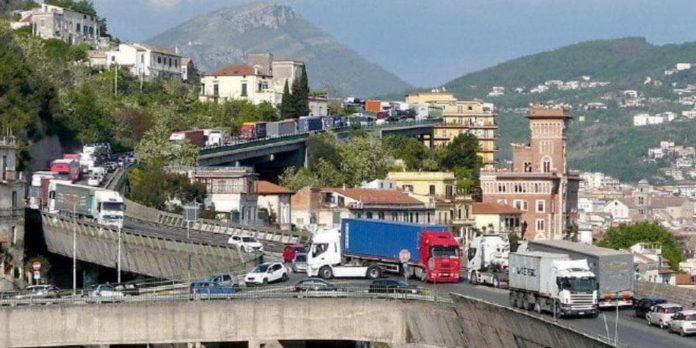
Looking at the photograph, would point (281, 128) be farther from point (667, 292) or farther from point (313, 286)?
point (667, 292)

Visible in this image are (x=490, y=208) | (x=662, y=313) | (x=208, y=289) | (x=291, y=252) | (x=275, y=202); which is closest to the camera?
(x=662, y=313)

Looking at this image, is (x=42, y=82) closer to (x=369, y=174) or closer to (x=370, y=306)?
(x=369, y=174)

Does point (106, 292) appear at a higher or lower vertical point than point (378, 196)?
lower

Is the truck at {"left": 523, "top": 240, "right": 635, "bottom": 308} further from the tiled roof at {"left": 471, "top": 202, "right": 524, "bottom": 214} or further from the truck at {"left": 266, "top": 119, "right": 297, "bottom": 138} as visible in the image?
the truck at {"left": 266, "top": 119, "right": 297, "bottom": 138}

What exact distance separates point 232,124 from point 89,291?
120293mm

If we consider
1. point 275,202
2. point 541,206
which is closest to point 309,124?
point 541,206

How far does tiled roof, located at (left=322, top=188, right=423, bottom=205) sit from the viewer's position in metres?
135

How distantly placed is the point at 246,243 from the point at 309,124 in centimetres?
8718

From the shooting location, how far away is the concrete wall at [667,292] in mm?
64469

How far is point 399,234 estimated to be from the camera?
3034 inches

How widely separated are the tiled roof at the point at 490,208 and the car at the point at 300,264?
79.3 meters

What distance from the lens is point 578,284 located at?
6078cm

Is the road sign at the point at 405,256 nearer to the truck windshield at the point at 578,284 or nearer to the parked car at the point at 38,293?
the parked car at the point at 38,293

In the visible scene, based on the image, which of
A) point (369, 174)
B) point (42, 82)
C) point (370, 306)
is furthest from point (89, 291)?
point (369, 174)
